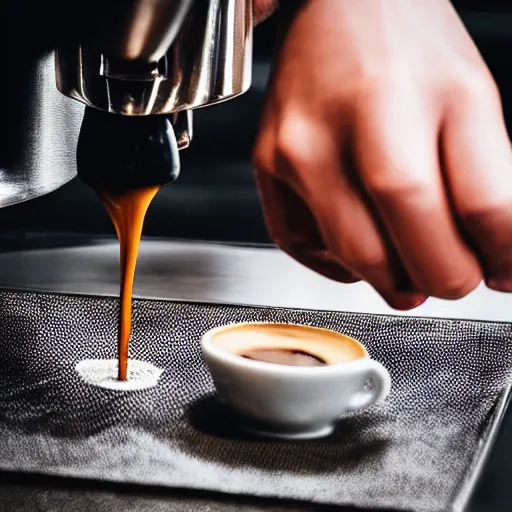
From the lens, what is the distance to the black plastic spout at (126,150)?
46 cm

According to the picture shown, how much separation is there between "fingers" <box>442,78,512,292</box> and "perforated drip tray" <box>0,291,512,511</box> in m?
0.13

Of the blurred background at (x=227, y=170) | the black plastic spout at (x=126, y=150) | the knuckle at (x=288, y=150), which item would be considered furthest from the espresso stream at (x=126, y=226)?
the blurred background at (x=227, y=170)

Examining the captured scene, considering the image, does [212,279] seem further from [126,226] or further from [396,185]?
[396,185]

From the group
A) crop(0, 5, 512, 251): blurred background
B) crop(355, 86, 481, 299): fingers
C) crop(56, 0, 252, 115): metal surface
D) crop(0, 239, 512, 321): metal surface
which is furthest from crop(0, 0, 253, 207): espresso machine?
crop(0, 5, 512, 251): blurred background

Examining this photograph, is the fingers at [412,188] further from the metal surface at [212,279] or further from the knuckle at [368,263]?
the metal surface at [212,279]

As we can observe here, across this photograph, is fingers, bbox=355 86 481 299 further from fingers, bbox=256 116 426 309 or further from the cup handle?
the cup handle

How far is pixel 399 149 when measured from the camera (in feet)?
1.08

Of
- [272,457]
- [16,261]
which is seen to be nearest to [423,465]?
[272,457]

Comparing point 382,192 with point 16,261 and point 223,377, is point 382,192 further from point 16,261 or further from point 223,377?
point 16,261

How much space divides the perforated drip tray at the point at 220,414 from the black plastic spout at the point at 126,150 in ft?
0.42

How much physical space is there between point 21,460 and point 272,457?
12 centimetres

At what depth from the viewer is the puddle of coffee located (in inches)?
22.6

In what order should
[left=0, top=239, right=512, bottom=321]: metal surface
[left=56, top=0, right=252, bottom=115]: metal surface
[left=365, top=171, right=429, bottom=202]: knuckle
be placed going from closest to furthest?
[left=365, top=171, right=429, bottom=202]: knuckle → [left=56, top=0, right=252, bottom=115]: metal surface → [left=0, top=239, right=512, bottom=321]: metal surface

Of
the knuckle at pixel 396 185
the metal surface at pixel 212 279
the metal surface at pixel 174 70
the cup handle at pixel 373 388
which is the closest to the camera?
the knuckle at pixel 396 185
